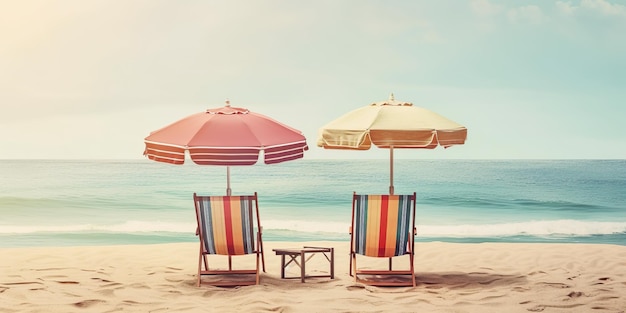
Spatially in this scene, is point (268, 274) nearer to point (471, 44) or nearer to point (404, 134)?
point (404, 134)

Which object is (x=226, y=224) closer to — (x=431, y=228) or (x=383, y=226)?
(x=383, y=226)

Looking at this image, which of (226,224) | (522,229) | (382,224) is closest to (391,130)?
(382,224)

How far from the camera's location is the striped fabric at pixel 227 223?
6.51 meters

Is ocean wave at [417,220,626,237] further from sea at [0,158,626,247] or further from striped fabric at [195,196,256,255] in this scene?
striped fabric at [195,196,256,255]

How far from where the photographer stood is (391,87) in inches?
1177

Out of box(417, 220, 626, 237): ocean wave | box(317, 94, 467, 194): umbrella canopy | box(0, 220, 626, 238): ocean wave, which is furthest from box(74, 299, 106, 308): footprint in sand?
box(417, 220, 626, 237): ocean wave

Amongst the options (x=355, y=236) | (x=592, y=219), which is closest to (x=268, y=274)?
(x=355, y=236)

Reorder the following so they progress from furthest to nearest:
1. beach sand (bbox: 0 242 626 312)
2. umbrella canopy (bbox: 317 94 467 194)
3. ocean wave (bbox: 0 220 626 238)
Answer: ocean wave (bbox: 0 220 626 238)
umbrella canopy (bbox: 317 94 467 194)
beach sand (bbox: 0 242 626 312)

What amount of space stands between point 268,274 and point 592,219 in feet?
48.4

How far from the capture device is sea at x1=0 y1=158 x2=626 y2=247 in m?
16.7

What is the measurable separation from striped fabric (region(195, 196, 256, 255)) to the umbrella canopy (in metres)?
0.90

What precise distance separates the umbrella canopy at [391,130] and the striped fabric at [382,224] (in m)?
0.29

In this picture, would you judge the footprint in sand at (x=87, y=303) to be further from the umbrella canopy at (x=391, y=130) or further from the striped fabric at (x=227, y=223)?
the umbrella canopy at (x=391, y=130)

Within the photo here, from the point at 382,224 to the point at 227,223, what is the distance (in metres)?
1.28
